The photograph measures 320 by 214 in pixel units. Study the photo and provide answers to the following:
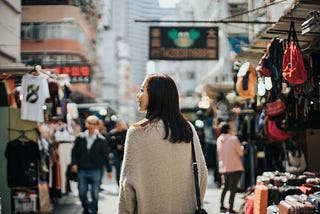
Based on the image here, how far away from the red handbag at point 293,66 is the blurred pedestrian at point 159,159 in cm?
357

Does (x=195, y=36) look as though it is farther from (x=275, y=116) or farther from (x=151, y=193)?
(x=151, y=193)

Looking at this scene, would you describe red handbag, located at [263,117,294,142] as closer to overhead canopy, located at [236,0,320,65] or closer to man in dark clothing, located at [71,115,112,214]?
overhead canopy, located at [236,0,320,65]

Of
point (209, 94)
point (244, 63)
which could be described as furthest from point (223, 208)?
point (209, 94)

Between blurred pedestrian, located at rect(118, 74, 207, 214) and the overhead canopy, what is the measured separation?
10.6 ft

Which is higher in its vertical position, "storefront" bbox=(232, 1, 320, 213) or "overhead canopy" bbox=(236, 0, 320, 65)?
"overhead canopy" bbox=(236, 0, 320, 65)

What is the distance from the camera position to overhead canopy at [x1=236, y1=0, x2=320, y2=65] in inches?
258

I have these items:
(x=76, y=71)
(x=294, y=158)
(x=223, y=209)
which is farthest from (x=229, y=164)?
(x=76, y=71)

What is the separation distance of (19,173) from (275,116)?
4.73m

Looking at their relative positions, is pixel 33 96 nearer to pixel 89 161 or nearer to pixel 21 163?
pixel 21 163

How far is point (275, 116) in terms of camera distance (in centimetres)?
930

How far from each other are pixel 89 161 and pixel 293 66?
4.14 metres

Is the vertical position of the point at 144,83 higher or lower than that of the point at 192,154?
higher

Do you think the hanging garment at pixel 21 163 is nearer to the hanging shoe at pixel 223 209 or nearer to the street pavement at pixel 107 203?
the street pavement at pixel 107 203

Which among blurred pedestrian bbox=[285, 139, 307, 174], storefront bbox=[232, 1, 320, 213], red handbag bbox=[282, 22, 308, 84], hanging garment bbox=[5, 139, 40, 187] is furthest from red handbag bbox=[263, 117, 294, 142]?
hanging garment bbox=[5, 139, 40, 187]
